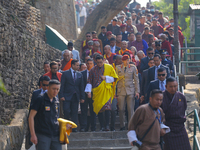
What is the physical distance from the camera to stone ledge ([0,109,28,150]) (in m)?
6.38

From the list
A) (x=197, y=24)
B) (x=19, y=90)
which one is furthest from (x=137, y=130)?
(x=197, y=24)

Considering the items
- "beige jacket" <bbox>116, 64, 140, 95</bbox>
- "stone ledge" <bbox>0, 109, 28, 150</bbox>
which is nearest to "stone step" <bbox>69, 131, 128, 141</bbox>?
"beige jacket" <bbox>116, 64, 140, 95</bbox>

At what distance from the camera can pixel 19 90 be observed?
9.02 metres

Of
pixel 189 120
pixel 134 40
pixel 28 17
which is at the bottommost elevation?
pixel 189 120

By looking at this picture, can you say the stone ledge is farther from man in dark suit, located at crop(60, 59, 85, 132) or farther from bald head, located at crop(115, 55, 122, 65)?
bald head, located at crop(115, 55, 122, 65)

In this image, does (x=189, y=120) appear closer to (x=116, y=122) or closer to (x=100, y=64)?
(x=116, y=122)

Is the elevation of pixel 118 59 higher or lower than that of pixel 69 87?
higher

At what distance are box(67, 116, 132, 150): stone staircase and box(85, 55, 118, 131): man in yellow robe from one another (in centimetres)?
33

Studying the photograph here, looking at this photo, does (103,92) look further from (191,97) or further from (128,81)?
(191,97)

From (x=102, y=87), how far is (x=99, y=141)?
145 centimetres

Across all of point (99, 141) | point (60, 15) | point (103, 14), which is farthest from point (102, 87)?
point (60, 15)

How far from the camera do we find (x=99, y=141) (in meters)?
7.73

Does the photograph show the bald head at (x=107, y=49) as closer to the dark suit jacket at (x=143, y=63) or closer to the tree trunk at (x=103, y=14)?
the dark suit jacket at (x=143, y=63)

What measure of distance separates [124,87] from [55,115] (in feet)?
11.9
